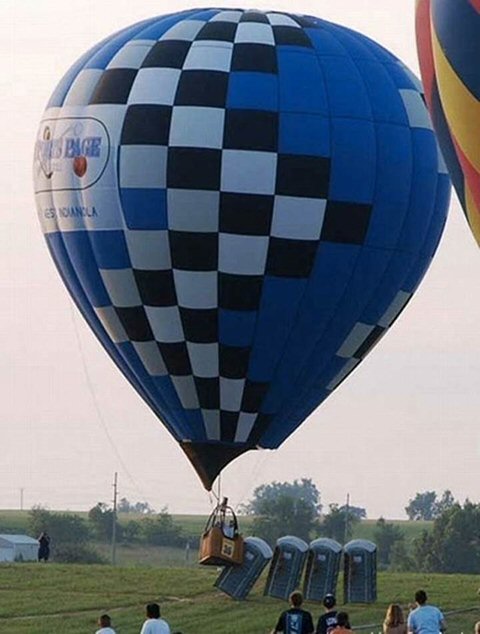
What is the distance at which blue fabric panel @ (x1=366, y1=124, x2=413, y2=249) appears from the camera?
140 ft

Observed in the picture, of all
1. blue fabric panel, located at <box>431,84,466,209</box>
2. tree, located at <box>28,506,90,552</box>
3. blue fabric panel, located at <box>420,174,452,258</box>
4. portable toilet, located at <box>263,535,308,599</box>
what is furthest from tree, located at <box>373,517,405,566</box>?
blue fabric panel, located at <box>431,84,466,209</box>

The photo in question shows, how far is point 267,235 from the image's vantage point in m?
42.2

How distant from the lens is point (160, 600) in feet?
154

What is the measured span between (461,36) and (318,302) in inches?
461

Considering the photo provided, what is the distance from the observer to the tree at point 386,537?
109m

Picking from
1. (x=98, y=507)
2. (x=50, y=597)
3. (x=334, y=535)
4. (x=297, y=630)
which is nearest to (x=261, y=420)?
(x=50, y=597)

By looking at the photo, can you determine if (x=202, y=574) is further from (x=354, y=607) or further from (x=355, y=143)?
(x=355, y=143)

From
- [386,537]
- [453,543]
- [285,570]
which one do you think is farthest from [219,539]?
[386,537]

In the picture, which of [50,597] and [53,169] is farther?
[50,597]

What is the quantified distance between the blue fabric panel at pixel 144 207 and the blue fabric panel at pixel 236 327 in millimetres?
1715

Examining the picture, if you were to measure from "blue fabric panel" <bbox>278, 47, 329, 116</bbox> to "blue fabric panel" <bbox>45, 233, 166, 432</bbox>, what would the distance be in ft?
14.4

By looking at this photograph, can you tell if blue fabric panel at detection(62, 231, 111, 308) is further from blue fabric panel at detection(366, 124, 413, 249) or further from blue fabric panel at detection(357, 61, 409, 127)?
blue fabric panel at detection(357, 61, 409, 127)

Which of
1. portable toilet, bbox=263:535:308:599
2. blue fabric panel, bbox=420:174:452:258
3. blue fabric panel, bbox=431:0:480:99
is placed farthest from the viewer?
portable toilet, bbox=263:535:308:599

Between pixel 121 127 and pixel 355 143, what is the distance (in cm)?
365
